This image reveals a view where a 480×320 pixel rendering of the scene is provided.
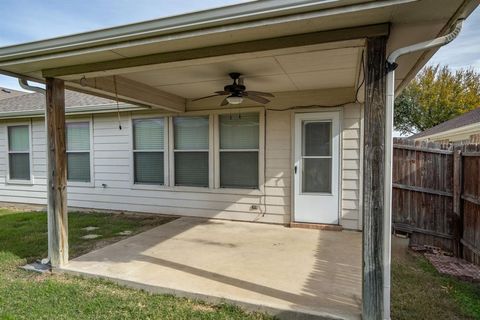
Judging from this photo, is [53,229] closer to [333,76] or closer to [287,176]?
[287,176]

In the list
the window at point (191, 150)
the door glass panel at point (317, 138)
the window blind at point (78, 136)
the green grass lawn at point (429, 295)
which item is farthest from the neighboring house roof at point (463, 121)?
the window blind at point (78, 136)

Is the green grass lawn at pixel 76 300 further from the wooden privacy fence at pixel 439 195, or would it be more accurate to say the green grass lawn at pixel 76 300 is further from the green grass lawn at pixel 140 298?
the wooden privacy fence at pixel 439 195

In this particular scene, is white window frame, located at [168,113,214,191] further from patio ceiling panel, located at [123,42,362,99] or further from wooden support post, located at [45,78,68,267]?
wooden support post, located at [45,78,68,267]

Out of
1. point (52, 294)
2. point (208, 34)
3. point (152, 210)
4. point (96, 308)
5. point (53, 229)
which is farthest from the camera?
point (152, 210)

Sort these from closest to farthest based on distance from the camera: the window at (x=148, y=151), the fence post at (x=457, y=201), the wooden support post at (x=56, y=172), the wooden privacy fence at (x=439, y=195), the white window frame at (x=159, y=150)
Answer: the wooden support post at (x=56, y=172) → the wooden privacy fence at (x=439, y=195) → the fence post at (x=457, y=201) → the white window frame at (x=159, y=150) → the window at (x=148, y=151)

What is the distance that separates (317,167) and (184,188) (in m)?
2.66

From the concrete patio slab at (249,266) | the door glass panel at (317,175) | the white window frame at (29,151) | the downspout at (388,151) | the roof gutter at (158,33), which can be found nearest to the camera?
the roof gutter at (158,33)

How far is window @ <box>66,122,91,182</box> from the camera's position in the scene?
7.16 metres

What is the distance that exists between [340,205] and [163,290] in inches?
130

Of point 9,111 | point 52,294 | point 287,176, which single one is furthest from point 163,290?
point 9,111

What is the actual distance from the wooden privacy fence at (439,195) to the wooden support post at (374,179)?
6.97 feet

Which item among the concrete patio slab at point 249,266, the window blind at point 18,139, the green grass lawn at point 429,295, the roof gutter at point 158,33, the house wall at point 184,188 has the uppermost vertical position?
the roof gutter at point 158,33

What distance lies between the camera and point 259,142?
5656mm

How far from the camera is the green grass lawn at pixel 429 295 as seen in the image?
255 centimetres
